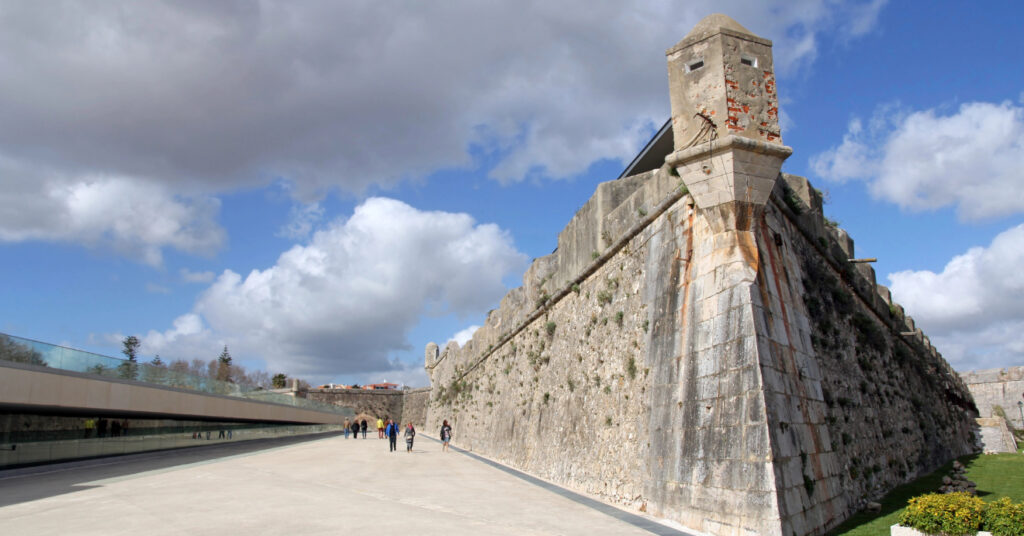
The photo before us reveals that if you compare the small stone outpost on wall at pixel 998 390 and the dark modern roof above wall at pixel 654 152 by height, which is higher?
the dark modern roof above wall at pixel 654 152

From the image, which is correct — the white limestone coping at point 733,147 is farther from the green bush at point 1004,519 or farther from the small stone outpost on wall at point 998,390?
the small stone outpost on wall at point 998,390

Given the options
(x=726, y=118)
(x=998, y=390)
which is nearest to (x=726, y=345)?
(x=726, y=118)

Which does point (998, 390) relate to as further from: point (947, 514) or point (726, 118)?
point (947, 514)

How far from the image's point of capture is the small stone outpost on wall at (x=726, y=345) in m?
7.64

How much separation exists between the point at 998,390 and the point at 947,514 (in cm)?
2624

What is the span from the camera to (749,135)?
335 inches

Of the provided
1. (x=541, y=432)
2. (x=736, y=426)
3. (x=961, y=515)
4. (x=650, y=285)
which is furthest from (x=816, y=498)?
(x=541, y=432)

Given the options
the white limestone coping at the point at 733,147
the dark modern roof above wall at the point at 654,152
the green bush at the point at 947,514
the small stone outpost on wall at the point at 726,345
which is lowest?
the green bush at the point at 947,514

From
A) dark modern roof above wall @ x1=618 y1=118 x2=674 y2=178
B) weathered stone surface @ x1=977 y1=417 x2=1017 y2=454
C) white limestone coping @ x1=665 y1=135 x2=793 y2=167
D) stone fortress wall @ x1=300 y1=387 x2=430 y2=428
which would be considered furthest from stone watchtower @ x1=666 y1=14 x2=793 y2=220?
stone fortress wall @ x1=300 y1=387 x2=430 y2=428

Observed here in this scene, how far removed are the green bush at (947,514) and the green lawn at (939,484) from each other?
115cm

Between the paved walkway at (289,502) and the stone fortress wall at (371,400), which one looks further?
the stone fortress wall at (371,400)

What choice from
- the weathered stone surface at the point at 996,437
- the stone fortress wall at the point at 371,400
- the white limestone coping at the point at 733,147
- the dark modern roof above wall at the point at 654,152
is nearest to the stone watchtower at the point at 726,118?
the white limestone coping at the point at 733,147

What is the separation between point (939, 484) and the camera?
1073cm

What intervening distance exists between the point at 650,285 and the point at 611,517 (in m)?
3.63
